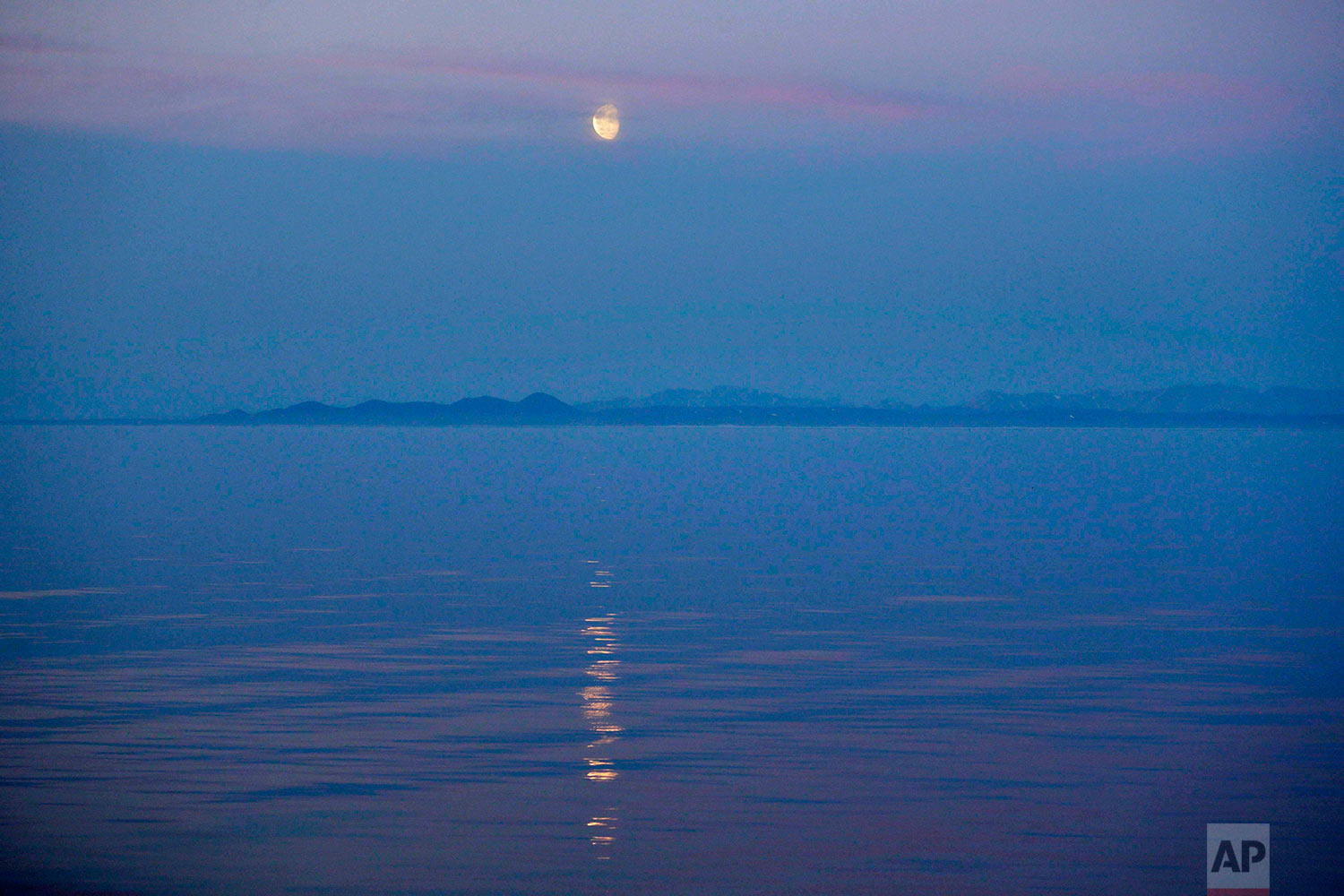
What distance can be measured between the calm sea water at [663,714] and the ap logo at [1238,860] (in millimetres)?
205

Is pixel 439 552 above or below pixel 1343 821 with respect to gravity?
above

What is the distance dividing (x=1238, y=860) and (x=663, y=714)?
7347mm

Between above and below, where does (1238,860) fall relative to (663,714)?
below

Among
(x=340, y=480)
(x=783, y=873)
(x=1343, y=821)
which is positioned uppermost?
(x=340, y=480)

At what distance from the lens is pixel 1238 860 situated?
43.3 ft

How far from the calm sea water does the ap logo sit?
20 cm

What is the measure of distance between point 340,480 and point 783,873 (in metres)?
71.5

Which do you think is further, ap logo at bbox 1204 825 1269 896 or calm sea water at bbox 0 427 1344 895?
calm sea water at bbox 0 427 1344 895

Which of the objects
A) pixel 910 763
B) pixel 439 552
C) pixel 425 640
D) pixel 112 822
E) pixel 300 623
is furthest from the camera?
pixel 439 552

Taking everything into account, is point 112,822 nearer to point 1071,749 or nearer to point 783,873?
point 783,873

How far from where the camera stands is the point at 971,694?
19469 millimetres

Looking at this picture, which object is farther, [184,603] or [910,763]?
[184,603]

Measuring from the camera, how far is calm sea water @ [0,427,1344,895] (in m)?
13.1

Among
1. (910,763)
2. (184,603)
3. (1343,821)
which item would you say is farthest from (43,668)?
(1343,821)
